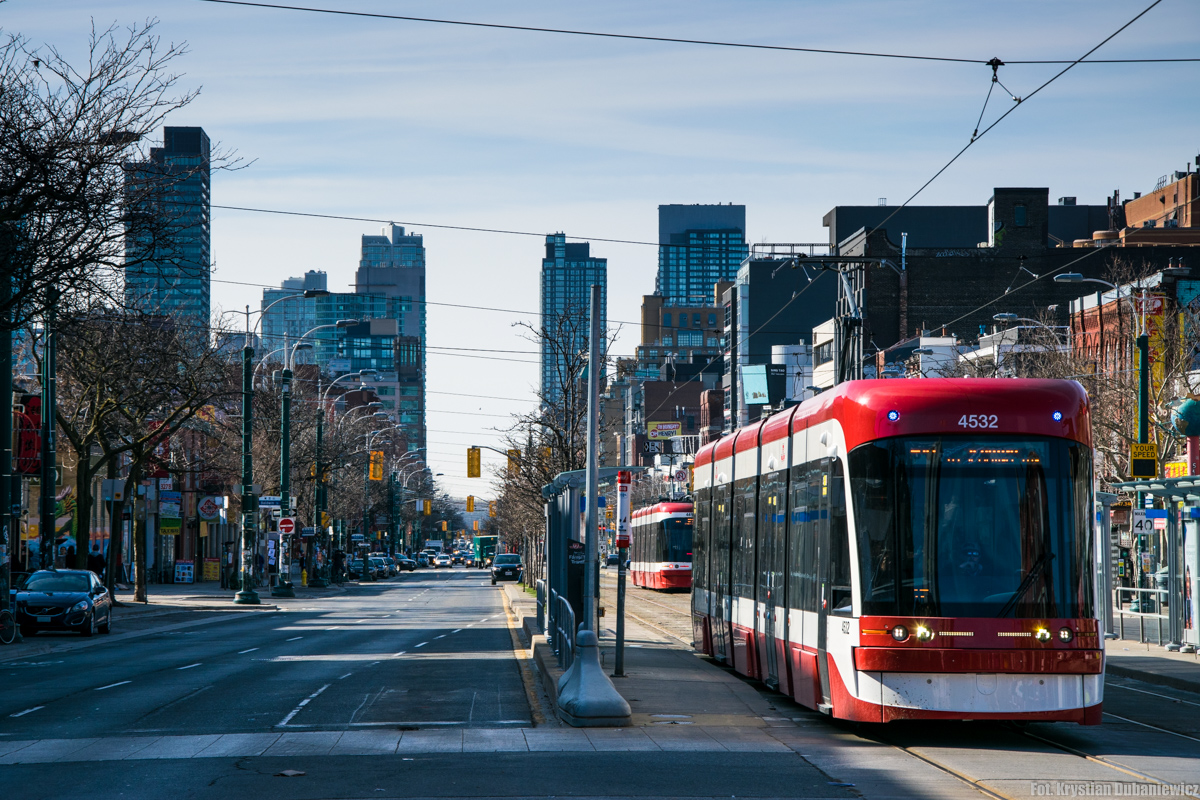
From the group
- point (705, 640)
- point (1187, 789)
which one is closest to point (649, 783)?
point (1187, 789)

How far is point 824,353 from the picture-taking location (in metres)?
103

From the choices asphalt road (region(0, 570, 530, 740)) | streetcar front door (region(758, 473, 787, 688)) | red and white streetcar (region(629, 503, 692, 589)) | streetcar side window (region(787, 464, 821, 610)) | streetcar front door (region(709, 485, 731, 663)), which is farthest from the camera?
red and white streetcar (region(629, 503, 692, 589))

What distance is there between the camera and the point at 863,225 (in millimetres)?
114750

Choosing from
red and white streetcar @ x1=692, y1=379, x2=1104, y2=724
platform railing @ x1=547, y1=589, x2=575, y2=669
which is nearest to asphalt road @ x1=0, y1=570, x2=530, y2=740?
platform railing @ x1=547, y1=589, x2=575, y2=669

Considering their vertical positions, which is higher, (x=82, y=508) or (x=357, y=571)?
(x=82, y=508)

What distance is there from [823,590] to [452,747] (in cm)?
382

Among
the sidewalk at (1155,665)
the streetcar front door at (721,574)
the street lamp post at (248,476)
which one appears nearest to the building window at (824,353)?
the street lamp post at (248,476)

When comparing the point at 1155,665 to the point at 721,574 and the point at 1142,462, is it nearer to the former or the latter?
the point at 1142,462

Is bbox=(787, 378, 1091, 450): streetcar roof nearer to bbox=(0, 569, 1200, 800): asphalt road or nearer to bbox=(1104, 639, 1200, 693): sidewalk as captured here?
bbox=(0, 569, 1200, 800): asphalt road

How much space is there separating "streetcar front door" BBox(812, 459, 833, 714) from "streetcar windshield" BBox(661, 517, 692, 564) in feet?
130

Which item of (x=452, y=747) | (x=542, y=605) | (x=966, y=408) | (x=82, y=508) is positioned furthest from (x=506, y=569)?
(x=966, y=408)

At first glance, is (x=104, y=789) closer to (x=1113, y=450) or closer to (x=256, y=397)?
(x=1113, y=450)

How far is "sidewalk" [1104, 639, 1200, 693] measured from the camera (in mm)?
20047

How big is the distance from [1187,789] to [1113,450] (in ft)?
117
